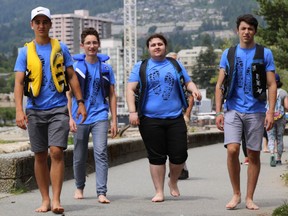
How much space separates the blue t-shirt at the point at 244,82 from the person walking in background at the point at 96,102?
4.96ft

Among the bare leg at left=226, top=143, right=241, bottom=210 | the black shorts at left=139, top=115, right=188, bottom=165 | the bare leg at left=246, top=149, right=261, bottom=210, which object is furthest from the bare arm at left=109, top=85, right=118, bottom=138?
the bare leg at left=246, top=149, right=261, bottom=210

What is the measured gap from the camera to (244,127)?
8898 millimetres

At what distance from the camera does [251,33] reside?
28.8 feet

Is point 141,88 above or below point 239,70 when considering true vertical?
below

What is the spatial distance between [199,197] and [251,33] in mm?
2210

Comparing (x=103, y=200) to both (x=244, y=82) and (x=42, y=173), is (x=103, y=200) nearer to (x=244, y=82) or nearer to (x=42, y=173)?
(x=42, y=173)

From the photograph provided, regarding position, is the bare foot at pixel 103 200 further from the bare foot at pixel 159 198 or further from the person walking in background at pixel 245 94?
the person walking in background at pixel 245 94

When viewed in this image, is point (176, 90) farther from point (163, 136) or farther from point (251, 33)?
point (251, 33)

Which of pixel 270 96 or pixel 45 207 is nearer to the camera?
pixel 45 207

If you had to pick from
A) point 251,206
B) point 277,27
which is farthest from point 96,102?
point 277,27

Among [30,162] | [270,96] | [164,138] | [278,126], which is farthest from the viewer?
[278,126]

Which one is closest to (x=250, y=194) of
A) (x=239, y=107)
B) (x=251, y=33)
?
(x=239, y=107)

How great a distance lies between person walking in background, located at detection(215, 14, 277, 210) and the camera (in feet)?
28.8

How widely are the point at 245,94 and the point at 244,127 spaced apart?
33 centimetres
